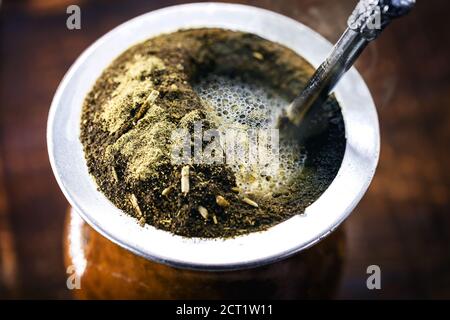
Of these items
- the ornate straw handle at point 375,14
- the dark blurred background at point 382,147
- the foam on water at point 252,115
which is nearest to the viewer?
the ornate straw handle at point 375,14

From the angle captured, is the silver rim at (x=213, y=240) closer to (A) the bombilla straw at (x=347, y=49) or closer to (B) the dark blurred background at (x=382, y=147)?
(A) the bombilla straw at (x=347, y=49)

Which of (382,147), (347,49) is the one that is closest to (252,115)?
(347,49)

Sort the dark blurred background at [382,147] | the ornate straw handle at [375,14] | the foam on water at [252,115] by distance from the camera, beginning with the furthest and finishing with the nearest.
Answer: the dark blurred background at [382,147] < the foam on water at [252,115] < the ornate straw handle at [375,14]

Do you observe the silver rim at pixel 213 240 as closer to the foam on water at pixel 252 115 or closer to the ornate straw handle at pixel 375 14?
the foam on water at pixel 252 115

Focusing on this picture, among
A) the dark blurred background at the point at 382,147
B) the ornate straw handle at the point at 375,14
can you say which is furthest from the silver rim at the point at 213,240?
the dark blurred background at the point at 382,147

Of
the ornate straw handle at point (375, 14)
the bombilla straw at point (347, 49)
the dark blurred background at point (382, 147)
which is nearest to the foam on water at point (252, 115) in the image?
the bombilla straw at point (347, 49)

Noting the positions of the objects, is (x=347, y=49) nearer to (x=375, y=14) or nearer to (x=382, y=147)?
(x=375, y=14)

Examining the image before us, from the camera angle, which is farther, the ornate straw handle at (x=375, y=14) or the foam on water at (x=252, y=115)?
the foam on water at (x=252, y=115)
